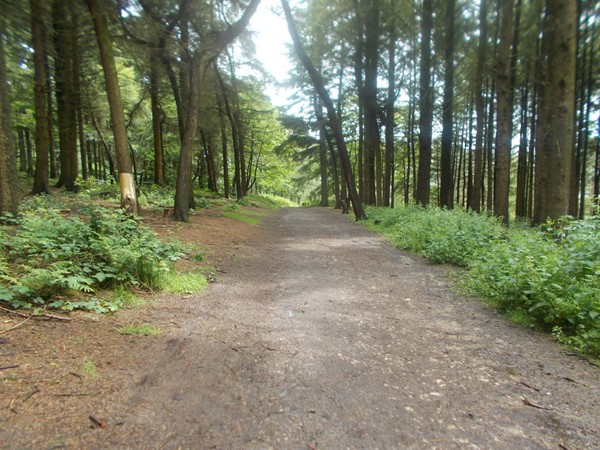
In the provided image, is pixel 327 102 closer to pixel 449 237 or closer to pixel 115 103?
pixel 115 103

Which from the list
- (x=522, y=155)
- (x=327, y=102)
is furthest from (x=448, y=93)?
(x=522, y=155)

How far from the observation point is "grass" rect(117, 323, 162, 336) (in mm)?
3443

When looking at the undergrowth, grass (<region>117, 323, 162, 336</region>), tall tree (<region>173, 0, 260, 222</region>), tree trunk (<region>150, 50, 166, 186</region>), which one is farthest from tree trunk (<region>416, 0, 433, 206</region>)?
grass (<region>117, 323, 162, 336</region>)

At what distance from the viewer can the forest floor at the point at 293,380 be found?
2.17 m

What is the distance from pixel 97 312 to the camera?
3.74 meters

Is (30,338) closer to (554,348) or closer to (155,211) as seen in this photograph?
(554,348)

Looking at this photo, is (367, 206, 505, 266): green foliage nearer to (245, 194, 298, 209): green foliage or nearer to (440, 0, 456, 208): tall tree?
(440, 0, 456, 208): tall tree

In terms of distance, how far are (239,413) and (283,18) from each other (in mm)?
16528

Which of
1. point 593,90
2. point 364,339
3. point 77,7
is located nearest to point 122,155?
point 77,7

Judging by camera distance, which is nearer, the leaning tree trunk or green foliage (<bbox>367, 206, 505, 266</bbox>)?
green foliage (<bbox>367, 206, 505, 266</bbox>)

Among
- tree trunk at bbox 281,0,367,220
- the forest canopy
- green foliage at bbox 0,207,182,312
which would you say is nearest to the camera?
green foliage at bbox 0,207,182,312

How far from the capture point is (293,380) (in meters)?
2.85

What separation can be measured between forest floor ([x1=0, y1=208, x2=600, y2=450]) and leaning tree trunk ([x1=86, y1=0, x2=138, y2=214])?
4.23m

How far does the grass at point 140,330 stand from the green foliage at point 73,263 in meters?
0.52
